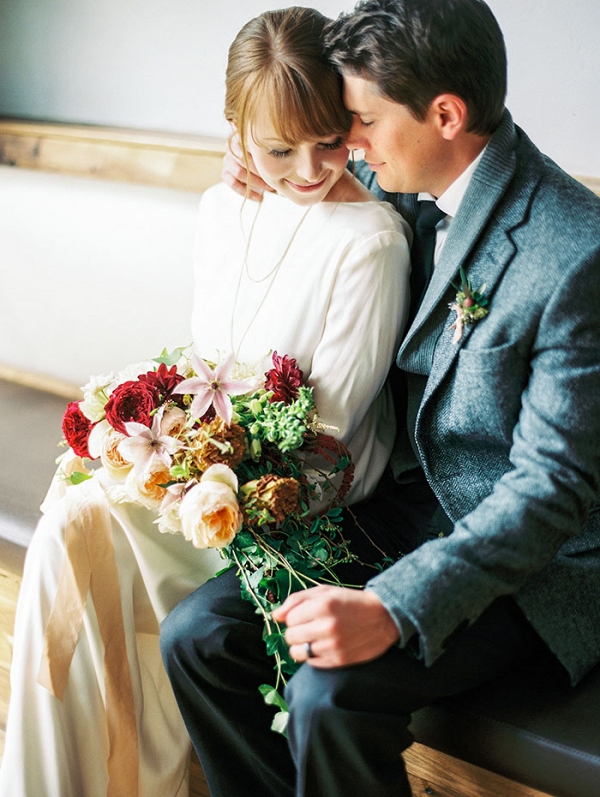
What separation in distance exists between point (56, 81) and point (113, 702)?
75.1 inches

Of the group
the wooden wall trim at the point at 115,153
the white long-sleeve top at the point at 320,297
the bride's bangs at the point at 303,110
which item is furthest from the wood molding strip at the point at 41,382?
the bride's bangs at the point at 303,110

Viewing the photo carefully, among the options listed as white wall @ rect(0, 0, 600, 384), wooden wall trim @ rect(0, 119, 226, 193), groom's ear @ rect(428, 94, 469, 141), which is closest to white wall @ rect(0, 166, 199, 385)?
white wall @ rect(0, 0, 600, 384)

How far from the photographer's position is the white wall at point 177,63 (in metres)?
1.85

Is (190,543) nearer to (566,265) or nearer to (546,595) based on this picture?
(546,595)

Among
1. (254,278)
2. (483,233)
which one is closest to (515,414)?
(483,233)

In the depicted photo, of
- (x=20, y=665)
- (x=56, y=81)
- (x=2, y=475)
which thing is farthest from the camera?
(x=56, y=81)

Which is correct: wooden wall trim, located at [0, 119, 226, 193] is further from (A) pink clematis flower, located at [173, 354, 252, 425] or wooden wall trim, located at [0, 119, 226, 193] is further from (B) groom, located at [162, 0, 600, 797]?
(A) pink clematis flower, located at [173, 354, 252, 425]

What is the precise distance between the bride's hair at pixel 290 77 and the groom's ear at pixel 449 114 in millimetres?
163

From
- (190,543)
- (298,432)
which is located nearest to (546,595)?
(298,432)

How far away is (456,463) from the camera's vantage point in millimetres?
1475

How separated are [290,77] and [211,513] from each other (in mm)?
712

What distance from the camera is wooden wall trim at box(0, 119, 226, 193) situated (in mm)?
Result: 2311

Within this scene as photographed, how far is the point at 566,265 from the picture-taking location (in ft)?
4.21

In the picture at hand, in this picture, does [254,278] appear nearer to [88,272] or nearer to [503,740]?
[88,272]
